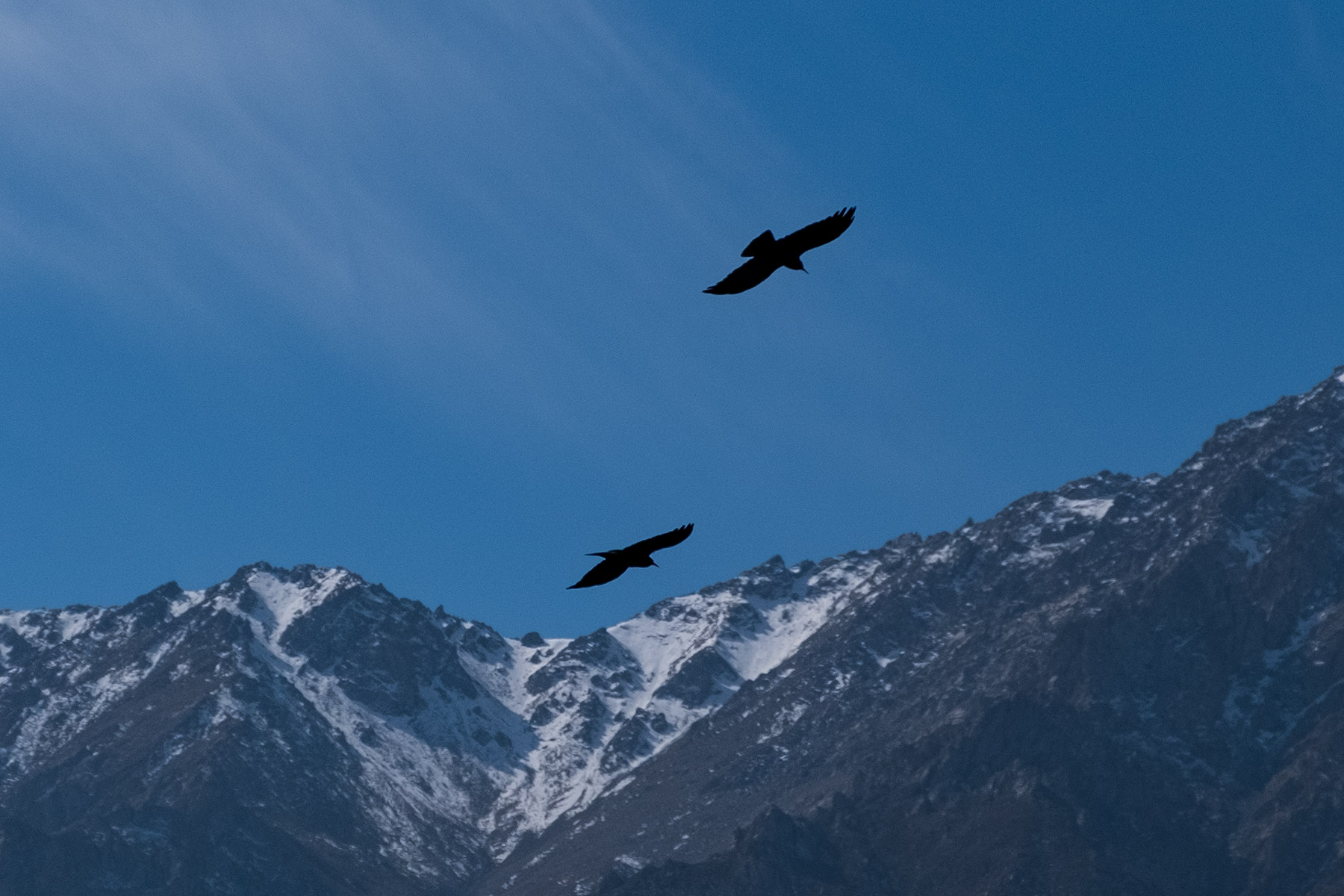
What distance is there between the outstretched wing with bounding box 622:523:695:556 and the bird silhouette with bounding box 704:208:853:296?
3.50m

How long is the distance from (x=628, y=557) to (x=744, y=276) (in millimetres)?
4509

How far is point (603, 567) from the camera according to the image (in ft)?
97.6

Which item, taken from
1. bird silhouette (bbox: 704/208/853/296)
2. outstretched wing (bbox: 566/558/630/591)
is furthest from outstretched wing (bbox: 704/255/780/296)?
outstretched wing (bbox: 566/558/630/591)

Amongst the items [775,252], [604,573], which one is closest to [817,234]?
[775,252]

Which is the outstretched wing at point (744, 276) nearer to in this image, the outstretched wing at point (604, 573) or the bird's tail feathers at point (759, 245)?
the bird's tail feathers at point (759, 245)

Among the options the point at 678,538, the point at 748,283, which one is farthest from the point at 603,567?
the point at 748,283

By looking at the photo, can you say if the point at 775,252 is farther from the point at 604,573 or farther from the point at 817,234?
the point at 604,573

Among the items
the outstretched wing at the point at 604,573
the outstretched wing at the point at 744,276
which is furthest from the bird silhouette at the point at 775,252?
the outstretched wing at the point at 604,573

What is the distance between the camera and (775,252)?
2894 centimetres

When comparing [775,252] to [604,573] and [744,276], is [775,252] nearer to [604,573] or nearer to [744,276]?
[744,276]

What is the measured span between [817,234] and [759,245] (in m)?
1.00

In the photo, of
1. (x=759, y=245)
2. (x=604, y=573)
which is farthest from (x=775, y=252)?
(x=604, y=573)

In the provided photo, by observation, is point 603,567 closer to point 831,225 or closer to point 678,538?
point 678,538

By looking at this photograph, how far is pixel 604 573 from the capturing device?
2978 centimetres
